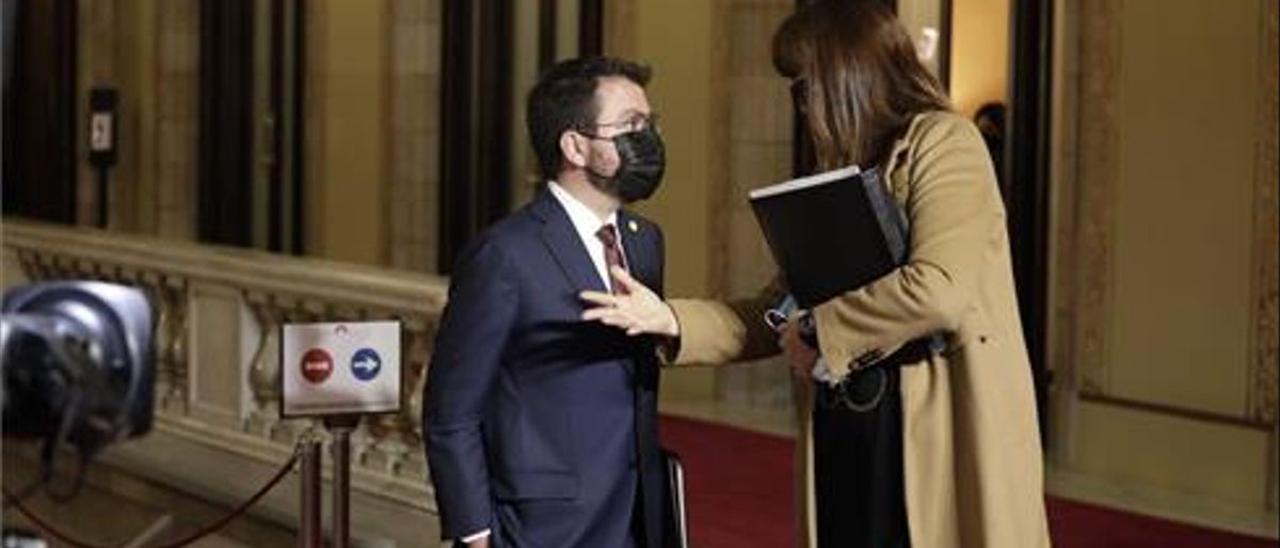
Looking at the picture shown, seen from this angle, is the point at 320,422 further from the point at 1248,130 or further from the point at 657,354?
the point at 1248,130

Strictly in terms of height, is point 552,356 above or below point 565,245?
below

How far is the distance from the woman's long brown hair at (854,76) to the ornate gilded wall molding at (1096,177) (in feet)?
16.9

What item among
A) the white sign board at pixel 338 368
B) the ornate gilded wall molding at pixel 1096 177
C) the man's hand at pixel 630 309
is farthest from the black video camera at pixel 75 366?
the ornate gilded wall molding at pixel 1096 177

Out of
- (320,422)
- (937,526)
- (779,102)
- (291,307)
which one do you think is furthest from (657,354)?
(779,102)

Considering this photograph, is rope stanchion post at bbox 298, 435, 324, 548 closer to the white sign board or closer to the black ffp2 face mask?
the white sign board

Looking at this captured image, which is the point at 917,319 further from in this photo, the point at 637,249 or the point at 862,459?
the point at 637,249

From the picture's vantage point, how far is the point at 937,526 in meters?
3.26

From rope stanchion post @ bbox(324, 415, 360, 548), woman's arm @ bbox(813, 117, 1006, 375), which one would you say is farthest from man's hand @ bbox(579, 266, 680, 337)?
rope stanchion post @ bbox(324, 415, 360, 548)

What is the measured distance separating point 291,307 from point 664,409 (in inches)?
147

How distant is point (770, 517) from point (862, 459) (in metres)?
3.97

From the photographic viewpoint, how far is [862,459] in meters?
3.30

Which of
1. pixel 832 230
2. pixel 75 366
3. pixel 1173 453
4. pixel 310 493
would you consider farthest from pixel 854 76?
pixel 1173 453

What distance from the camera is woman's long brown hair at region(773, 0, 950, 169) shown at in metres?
3.15

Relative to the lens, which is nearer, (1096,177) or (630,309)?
(630,309)
